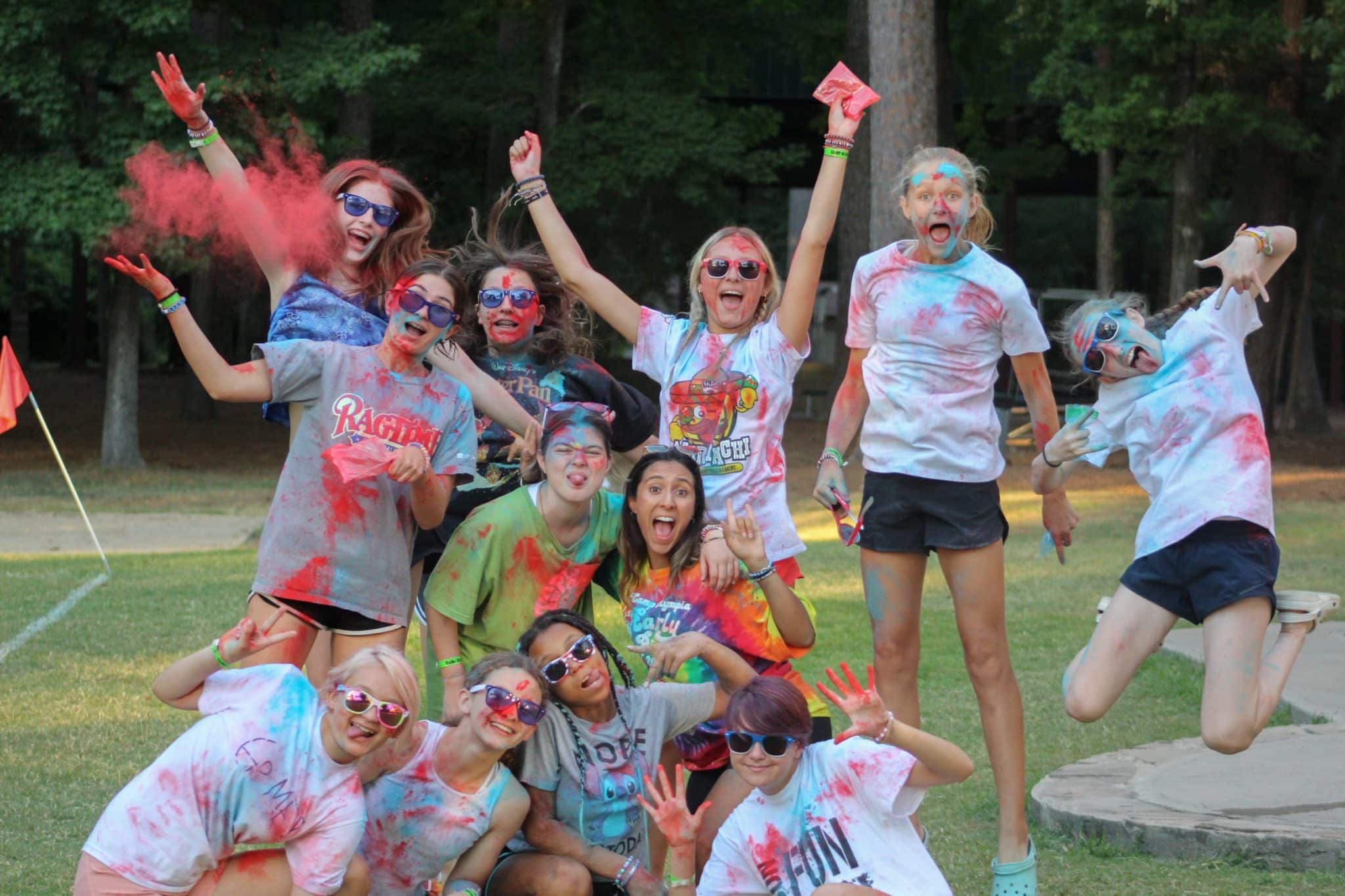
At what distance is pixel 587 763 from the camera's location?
4.11 m

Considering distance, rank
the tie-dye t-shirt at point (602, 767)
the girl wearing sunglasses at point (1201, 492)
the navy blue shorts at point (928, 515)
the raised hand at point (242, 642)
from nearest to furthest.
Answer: the raised hand at point (242, 642) → the tie-dye t-shirt at point (602, 767) → the girl wearing sunglasses at point (1201, 492) → the navy blue shorts at point (928, 515)

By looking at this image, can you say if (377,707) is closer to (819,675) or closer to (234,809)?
(234,809)

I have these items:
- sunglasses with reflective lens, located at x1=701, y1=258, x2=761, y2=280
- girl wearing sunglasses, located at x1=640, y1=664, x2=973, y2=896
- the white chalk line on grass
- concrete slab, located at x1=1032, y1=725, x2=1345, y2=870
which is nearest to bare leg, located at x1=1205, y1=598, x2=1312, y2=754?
concrete slab, located at x1=1032, y1=725, x2=1345, y2=870

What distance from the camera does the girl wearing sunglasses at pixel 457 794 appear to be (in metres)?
3.88

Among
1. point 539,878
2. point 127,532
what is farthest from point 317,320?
point 127,532

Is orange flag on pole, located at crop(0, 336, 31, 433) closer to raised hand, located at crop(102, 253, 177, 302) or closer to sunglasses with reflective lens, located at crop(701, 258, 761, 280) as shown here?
raised hand, located at crop(102, 253, 177, 302)

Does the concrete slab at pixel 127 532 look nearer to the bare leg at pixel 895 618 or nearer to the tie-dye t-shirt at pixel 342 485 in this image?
the tie-dye t-shirt at pixel 342 485

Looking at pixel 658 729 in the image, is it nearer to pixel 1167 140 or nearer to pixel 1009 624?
pixel 1009 624

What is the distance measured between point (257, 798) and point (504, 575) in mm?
1005

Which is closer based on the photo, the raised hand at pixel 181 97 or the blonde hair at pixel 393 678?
the blonde hair at pixel 393 678

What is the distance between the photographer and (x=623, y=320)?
468 cm

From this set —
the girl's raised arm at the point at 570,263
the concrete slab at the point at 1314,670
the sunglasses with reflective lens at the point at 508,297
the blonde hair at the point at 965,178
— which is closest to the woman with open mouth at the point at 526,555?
the girl's raised arm at the point at 570,263

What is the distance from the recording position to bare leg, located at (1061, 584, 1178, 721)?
4.36m

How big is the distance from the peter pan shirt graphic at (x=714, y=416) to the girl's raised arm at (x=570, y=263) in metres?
0.26
